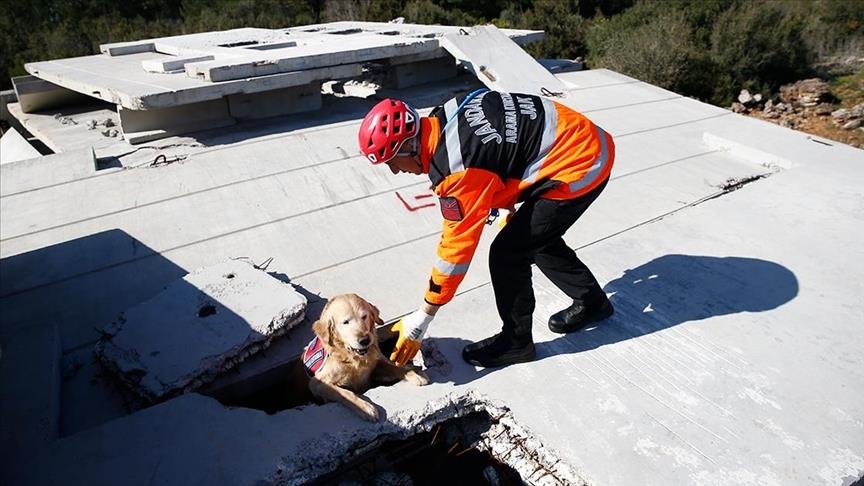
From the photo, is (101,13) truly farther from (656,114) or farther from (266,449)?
(266,449)

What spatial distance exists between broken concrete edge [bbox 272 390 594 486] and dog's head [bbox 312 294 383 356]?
42 cm

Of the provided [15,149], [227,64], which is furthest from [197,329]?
[15,149]

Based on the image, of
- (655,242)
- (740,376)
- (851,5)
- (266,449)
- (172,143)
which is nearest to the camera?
(266,449)

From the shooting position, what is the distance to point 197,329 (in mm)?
3330

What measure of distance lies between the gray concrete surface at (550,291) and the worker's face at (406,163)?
1.17 meters

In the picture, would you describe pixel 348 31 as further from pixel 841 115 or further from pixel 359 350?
pixel 841 115

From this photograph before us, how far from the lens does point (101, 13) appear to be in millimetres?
18406

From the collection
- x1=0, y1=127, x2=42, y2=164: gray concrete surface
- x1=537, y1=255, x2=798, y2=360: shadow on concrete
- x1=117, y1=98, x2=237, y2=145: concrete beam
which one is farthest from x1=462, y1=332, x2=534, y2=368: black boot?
x1=0, y1=127, x2=42, y2=164: gray concrete surface

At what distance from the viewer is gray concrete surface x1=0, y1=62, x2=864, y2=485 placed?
2.72 m

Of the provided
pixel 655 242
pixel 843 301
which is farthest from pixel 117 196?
pixel 843 301

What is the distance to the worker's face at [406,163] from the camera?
283 centimetres

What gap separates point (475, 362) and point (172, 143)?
4.27 meters

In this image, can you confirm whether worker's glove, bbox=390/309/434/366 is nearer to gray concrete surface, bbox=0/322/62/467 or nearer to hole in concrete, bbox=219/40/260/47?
gray concrete surface, bbox=0/322/62/467

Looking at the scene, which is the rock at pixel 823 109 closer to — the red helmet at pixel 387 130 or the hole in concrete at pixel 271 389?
the hole in concrete at pixel 271 389
